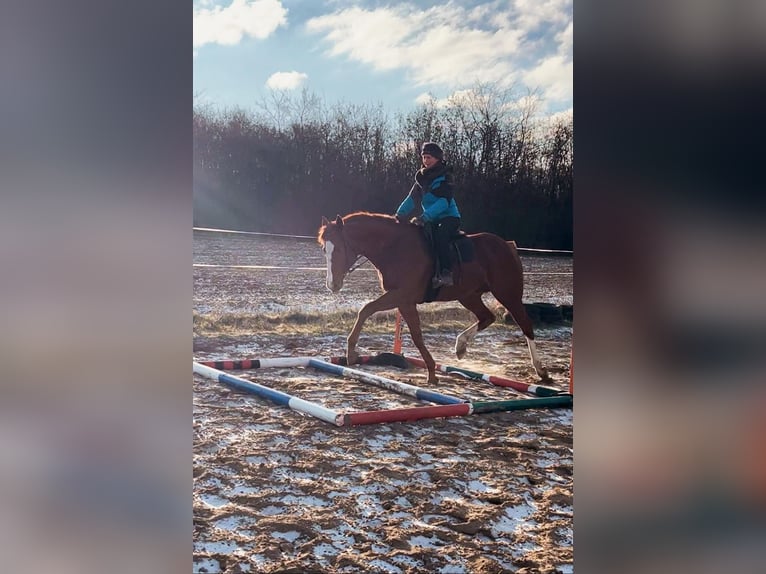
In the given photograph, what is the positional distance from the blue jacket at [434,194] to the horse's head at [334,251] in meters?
0.42

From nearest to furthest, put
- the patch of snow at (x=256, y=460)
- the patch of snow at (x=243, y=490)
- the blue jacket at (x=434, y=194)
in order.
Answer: the patch of snow at (x=243, y=490)
the patch of snow at (x=256, y=460)
the blue jacket at (x=434, y=194)

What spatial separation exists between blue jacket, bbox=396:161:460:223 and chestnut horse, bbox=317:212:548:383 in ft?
0.39

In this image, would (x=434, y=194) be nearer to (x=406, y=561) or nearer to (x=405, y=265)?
(x=405, y=265)

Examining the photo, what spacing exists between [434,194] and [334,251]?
700 mm

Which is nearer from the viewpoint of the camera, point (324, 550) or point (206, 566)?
point (206, 566)

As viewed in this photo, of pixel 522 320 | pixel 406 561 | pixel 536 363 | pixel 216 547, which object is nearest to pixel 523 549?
pixel 406 561

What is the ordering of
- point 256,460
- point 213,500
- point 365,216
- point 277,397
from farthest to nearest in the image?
1. point 365,216
2. point 277,397
3. point 256,460
4. point 213,500

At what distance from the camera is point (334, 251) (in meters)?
3.33

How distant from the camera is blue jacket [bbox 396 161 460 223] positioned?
3473 mm

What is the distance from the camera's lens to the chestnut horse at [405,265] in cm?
336

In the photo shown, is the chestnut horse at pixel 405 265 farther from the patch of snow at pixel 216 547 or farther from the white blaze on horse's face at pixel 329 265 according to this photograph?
the patch of snow at pixel 216 547

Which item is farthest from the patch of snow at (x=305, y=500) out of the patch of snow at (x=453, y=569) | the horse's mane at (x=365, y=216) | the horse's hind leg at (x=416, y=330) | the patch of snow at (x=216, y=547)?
the horse's mane at (x=365, y=216)
